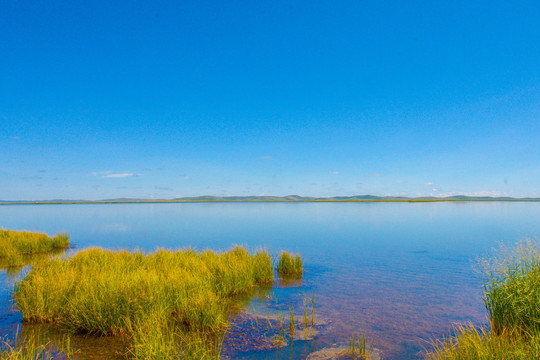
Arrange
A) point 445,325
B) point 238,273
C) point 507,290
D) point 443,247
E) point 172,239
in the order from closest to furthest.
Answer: point 507,290 → point 445,325 → point 238,273 → point 443,247 → point 172,239

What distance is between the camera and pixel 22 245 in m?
23.1

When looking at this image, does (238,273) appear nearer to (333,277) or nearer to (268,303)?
(268,303)

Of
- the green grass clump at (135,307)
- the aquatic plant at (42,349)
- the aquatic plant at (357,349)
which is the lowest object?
the aquatic plant at (357,349)

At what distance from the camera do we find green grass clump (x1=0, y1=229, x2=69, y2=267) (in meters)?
20.3

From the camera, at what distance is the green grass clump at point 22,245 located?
2029cm

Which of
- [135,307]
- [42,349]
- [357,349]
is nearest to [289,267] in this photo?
[357,349]

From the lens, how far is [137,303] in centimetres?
895

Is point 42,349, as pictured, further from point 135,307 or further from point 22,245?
point 22,245

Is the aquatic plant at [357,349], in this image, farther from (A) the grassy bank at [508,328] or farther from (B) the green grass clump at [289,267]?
(B) the green grass clump at [289,267]

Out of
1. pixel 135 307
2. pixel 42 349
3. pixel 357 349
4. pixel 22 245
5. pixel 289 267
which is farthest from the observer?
pixel 22 245

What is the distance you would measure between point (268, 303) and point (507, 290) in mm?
7567

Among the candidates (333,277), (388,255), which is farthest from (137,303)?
(388,255)

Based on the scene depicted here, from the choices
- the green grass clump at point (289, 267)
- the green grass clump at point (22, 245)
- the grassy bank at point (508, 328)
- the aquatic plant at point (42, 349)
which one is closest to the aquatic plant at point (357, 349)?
the grassy bank at point (508, 328)

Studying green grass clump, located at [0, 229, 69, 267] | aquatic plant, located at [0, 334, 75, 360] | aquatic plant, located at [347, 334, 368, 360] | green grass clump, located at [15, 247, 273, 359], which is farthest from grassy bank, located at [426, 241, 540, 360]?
green grass clump, located at [0, 229, 69, 267]
